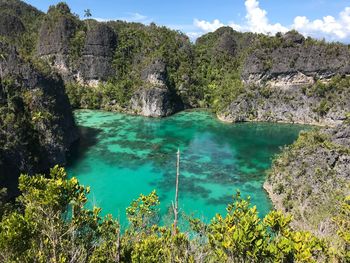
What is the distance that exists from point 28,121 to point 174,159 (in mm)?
22642

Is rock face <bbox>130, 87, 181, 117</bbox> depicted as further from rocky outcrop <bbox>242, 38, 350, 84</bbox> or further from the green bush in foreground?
the green bush in foreground

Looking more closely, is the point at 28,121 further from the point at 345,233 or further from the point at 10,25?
the point at 10,25

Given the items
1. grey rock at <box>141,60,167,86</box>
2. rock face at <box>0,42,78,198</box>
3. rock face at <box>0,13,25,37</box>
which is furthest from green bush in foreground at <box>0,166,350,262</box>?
rock face at <box>0,13,25,37</box>

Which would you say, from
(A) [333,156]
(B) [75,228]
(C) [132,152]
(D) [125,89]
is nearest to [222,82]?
(D) [125,89]

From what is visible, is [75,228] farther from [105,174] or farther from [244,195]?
[105,174]

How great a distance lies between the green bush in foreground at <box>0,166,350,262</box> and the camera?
13.6m

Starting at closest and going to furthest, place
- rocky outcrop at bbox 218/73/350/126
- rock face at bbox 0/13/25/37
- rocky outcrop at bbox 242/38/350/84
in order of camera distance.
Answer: rocky outcrop at bbox 218/73/350/126 < rocky outcrop at bbox 242/38/350/84 < rock face at bbox 0/13/25/37

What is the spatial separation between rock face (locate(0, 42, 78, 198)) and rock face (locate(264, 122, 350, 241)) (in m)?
29.3

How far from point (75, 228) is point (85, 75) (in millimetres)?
99164

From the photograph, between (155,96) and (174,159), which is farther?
(155,96)

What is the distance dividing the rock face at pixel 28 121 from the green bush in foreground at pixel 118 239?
79.2ft

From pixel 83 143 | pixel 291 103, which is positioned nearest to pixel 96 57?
pixel 83 143

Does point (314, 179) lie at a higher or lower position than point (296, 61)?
lower

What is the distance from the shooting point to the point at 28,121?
4800 cm
